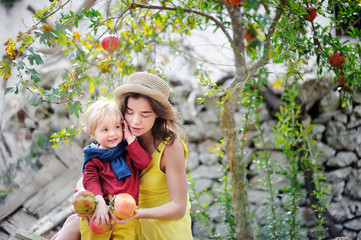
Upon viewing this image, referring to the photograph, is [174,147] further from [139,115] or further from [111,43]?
[111,43]

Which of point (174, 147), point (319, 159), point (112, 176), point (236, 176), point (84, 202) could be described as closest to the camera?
point (84, 202)

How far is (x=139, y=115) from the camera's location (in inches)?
74.5

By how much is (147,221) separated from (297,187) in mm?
1308

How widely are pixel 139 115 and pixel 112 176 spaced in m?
0.36

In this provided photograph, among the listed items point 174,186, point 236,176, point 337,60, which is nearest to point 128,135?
point 174,186

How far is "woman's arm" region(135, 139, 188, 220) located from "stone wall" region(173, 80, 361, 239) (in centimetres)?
132

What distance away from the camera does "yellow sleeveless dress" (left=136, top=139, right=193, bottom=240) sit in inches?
75.7

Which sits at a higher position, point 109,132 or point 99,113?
point 99,113

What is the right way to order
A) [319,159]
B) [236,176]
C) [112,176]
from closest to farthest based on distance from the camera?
[112,176]
[236,176]
[319,159]

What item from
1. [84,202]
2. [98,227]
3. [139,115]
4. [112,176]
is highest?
[139,115]

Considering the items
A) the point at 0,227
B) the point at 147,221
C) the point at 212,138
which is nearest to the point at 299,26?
the point at 147,221

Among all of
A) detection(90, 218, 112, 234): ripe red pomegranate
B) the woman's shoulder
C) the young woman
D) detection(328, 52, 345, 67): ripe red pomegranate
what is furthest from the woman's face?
detection(328, 52, 345, 67): ripe red pomegranate

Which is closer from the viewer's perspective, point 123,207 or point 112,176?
point 123,207

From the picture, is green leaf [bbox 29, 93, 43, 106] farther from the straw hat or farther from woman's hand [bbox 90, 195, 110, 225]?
woman's hand [bbox 90, 195, 110, 225]
